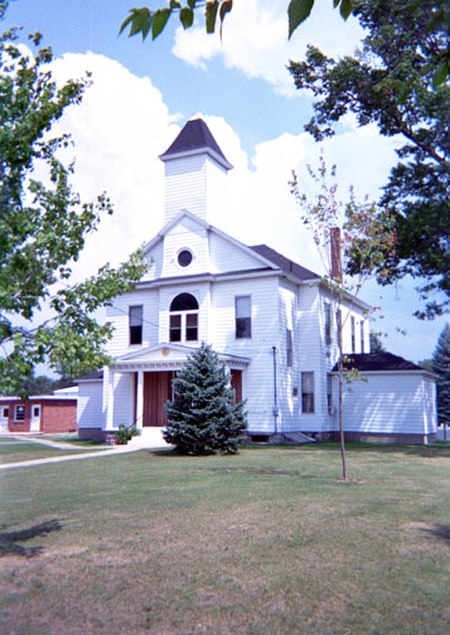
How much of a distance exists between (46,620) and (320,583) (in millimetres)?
2556

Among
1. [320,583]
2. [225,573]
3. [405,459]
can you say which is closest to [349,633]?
[320,583]

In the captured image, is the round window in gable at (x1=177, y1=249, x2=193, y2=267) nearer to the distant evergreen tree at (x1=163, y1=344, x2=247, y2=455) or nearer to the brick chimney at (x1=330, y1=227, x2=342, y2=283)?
the distant evergreen tree at (x1=163, y1=344, x2=247, y2=455)

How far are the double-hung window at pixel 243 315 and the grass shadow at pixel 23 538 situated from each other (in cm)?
1833

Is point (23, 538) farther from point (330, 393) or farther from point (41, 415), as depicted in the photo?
point (41, 415)

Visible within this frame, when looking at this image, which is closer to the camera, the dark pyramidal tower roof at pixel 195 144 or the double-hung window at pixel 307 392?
the double-hung window at pixel 307 392

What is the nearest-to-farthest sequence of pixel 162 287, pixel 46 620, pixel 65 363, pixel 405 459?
pixel 46 620, pixel 65 363, pixel 405 459, pixel 162 287

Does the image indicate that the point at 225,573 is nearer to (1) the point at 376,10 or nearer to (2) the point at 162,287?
(1) the point at 376,10

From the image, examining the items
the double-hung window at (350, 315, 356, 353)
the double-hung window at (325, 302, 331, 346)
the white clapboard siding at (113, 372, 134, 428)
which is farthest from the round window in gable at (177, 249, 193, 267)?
the double-hung window at (350, 315, 356, 353)

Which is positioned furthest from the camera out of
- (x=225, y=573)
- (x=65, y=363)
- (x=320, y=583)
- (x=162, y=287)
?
(x=162, y=287)

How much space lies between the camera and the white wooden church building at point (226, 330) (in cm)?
2628

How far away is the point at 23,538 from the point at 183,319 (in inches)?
794

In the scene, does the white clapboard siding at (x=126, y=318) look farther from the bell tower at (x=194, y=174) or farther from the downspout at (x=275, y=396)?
the downspout at (x=275, y=396)

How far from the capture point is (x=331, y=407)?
94.8 ft

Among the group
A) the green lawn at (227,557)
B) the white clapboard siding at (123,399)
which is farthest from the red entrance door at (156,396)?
the green lawn at (227,557)
